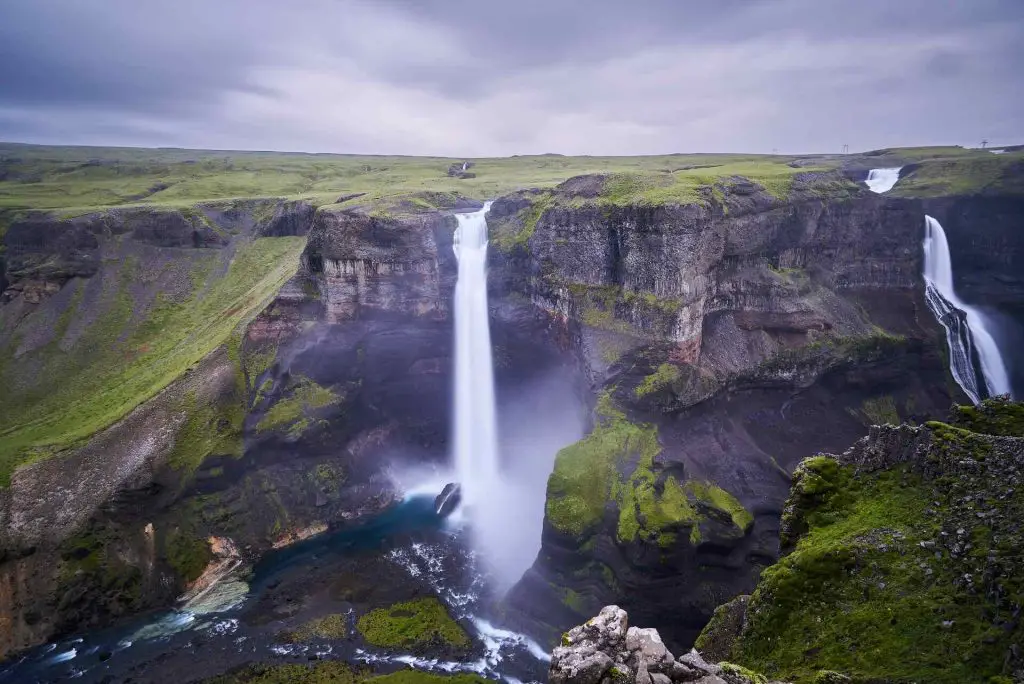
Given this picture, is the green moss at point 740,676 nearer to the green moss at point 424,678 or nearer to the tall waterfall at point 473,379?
the green moss at point 424,678

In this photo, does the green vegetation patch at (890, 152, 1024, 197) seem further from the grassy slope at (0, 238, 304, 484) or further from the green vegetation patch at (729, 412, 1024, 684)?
the grassy slope at (0, 238, 304, 484)

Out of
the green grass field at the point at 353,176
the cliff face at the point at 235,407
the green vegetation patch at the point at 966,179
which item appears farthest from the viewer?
the green grass field at the point at 353,176

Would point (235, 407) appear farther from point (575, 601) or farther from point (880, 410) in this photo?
point (880, 410)

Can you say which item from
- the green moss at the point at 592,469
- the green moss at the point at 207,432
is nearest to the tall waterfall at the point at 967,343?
the green moss at the point at 592,469

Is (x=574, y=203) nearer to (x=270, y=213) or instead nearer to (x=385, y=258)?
(x=385, y=258)

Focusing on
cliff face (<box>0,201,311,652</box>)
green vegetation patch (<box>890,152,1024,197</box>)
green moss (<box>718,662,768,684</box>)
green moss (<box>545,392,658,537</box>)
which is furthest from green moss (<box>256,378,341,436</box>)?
green vegetation patch (<box>890,152,1024,197</box>)

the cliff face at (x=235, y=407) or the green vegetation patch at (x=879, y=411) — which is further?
the green vegetation patch at (x=879, y=411)

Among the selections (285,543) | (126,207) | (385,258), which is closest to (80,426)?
(285,543)
